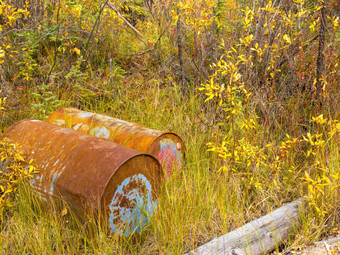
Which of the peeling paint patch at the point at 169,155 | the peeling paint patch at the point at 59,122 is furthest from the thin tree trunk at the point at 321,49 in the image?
the peeling paint patch at the point at 59,122

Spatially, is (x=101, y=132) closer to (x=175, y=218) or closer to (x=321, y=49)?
(x=175, y=218)

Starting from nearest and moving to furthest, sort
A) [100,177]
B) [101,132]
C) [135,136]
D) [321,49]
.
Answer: [100,177], [135,136], [101,132], [321,49]

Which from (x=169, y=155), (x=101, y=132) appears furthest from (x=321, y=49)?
(x=101, y=132)

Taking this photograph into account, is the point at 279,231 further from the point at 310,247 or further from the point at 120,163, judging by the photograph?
the point at 120,163

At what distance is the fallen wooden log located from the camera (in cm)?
233

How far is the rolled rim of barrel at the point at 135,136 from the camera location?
9.82 feet

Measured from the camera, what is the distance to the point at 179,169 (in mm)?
3186

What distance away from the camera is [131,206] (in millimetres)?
2434

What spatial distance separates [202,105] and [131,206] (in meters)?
2.21

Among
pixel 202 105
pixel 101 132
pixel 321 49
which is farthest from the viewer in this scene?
pixel 202 105

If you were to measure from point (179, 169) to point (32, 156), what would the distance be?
4.10 feet

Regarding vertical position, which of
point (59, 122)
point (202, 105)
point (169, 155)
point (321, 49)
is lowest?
point (169, 155)

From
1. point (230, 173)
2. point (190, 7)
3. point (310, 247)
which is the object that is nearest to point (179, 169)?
point (230, 173)

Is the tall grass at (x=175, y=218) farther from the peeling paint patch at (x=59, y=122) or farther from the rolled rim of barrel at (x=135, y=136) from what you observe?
the peeling paint patch at (x=59, y=122)
